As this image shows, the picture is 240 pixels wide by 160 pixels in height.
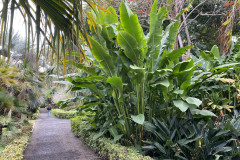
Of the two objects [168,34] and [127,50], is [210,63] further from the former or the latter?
[127,50]

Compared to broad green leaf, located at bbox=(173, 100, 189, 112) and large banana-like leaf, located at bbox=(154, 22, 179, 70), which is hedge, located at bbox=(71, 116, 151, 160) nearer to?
broad green leaf, located at bbox=(173, 100, 189, 112)

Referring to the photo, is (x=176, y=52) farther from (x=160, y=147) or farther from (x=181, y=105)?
(x=160, y=147)

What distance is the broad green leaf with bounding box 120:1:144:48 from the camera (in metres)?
3.88

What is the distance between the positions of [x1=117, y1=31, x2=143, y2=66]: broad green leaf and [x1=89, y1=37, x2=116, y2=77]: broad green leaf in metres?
0.38

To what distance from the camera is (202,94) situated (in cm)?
539

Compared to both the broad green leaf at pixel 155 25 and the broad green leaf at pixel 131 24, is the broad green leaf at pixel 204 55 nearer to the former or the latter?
the broad green leaf at pixel 155 25

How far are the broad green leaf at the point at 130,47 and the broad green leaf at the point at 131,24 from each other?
0.47 feet

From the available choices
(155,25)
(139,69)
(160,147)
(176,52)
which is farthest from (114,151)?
(155,25)

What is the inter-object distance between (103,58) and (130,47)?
2.02 feet

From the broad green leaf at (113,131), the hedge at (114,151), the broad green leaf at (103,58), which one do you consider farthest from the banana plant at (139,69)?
the hedge at (114,151)

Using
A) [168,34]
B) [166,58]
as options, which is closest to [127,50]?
[166,58]

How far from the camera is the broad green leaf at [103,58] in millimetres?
3975

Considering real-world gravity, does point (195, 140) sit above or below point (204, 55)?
below

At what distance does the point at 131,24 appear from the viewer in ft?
13.0
